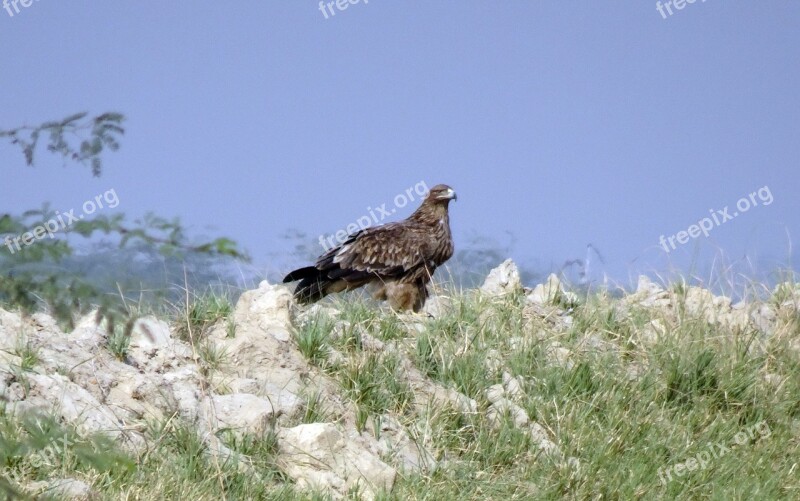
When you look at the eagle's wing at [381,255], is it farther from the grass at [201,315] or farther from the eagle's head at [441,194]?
the grass at [201,315]

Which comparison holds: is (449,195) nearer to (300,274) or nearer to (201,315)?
(300,274)

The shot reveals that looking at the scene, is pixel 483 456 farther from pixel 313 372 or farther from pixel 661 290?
pixel 661 290

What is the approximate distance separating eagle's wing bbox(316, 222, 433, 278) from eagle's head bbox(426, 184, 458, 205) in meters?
0.41

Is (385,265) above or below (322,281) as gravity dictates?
below

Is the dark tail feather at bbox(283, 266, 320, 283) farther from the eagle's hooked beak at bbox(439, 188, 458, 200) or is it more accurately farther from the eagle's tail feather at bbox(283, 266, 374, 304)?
the eagle's hooked beak at bbox(439, 188, 458, 200)

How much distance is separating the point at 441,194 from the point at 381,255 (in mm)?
939

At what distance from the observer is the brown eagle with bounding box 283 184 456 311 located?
9.66m

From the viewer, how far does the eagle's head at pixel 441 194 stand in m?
10.2

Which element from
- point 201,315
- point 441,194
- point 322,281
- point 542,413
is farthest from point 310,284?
point 542,413

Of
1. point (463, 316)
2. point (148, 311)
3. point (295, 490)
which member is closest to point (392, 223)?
point (463, 316)

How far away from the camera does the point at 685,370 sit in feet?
25.1

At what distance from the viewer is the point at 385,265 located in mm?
9727

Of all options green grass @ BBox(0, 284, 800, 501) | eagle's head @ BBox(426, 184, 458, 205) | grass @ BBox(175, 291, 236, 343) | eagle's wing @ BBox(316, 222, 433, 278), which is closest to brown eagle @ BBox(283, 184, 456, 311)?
eagle's wing @ BBox(316, 222, 433, 278)

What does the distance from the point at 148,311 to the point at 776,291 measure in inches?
248
